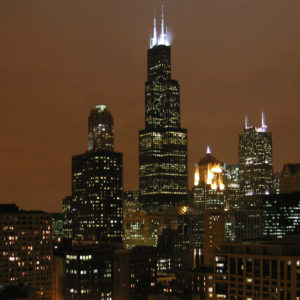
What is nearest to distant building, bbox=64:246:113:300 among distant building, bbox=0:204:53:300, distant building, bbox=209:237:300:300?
distant building, bbox=0:204:53:300

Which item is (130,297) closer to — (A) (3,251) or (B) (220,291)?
(A) (3,251)

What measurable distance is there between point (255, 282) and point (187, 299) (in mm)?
79368

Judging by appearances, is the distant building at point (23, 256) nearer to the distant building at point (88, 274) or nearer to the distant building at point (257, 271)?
the distant building at point (88, 274)

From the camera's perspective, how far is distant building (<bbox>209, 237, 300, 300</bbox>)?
3743 inches

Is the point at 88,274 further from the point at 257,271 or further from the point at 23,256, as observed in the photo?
the point at 257,271

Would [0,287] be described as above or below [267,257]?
below

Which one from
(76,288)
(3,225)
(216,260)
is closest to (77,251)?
(76,288)

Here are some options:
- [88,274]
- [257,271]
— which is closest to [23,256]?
[88,274]

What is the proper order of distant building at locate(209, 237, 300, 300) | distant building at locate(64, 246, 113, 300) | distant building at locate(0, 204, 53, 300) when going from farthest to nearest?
distant building at locate(0, 204, 53, 300) < distant building at locate(64, 246, 113, 300) < distant building at locate(209, 237, 300, 300)

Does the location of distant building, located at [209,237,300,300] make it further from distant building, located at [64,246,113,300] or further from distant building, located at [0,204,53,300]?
distant building, located at [0,204,53,300]

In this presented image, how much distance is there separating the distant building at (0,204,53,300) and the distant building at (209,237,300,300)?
98.1 m

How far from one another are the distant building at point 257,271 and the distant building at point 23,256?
98133 mm

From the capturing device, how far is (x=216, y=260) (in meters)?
107

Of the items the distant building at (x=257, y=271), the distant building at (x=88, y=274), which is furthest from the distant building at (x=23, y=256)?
the distant building at (x=257, y=271)
